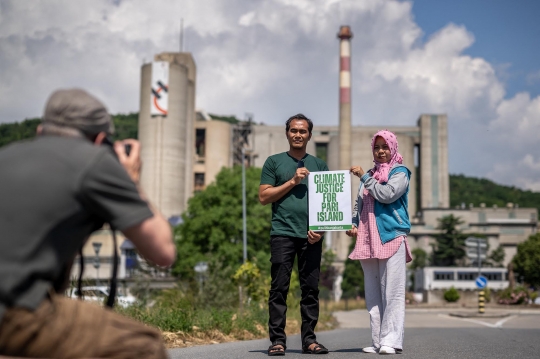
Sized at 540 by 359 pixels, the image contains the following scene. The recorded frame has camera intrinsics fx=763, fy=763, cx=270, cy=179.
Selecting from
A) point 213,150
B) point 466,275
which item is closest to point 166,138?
point 213,150

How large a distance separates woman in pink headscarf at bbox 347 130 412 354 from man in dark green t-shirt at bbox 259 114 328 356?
1.45 ft

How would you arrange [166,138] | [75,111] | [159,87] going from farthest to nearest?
[166,138] < [159,87] < [75,111]

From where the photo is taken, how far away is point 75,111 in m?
2.38

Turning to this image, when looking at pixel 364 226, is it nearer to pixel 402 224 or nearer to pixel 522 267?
pixel 402 224

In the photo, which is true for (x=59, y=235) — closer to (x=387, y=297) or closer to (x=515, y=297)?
(x=387, y=297)

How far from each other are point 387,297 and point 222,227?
45335 millimetres

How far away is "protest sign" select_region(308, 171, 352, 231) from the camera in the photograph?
22.1ft

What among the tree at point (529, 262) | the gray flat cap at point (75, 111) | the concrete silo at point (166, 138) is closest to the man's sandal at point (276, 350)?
the gray flat cap at point (75, 111)

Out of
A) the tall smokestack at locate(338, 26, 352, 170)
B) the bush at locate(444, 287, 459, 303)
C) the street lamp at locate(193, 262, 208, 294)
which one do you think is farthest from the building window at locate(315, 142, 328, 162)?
the street lamp at locate(193, 262, 208, 294)

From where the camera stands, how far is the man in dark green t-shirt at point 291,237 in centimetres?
665

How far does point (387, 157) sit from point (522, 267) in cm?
9352

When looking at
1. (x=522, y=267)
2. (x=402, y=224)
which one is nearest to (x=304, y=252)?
(x=402, y=224)

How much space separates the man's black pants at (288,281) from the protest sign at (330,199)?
24 cm

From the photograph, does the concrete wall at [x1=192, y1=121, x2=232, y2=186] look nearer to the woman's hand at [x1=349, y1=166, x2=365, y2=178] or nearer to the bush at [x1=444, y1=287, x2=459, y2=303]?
the bush at [x1=444, y1=287, x2=459, y2=303]
